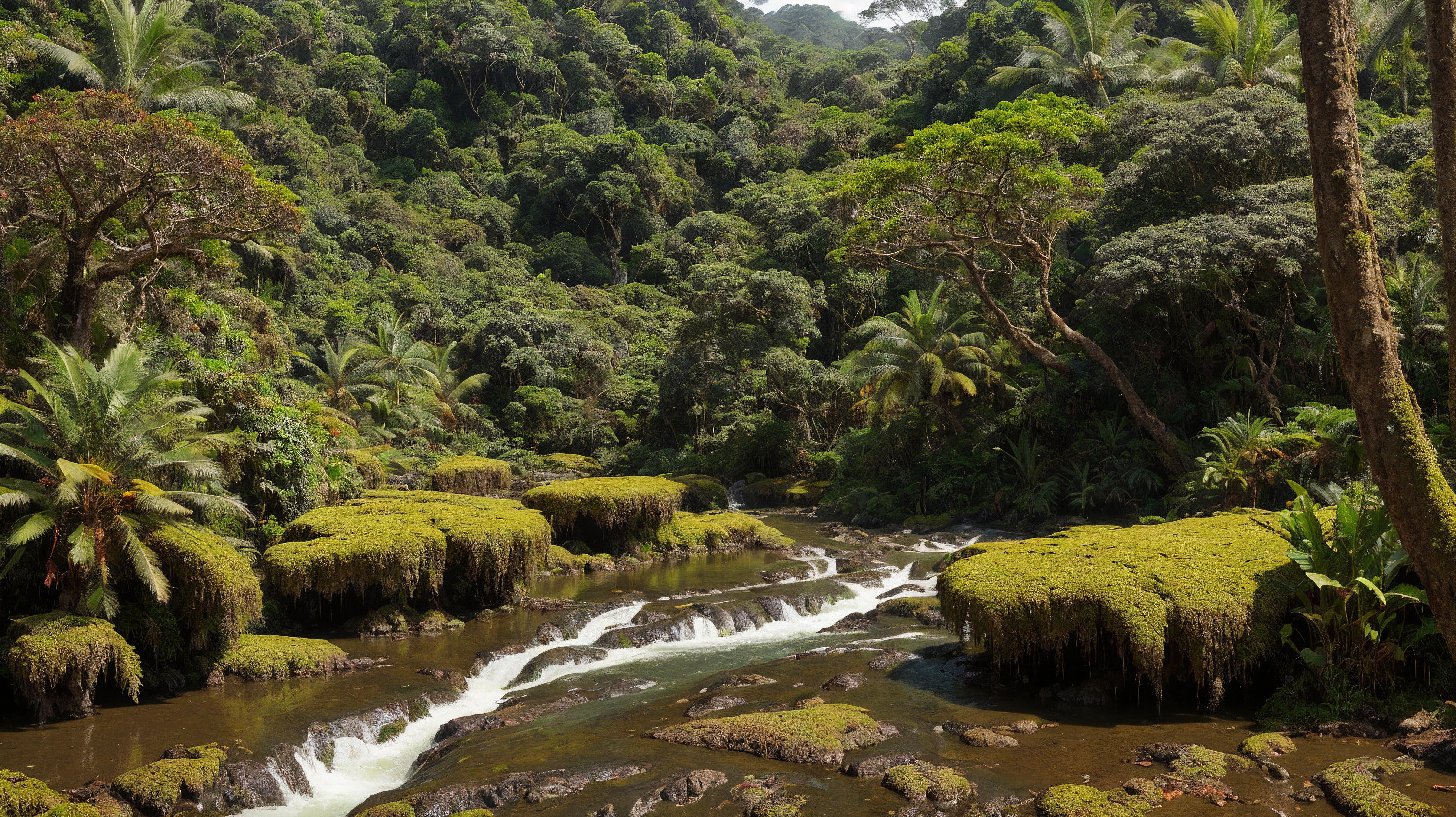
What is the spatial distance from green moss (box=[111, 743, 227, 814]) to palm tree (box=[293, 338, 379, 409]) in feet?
87.8

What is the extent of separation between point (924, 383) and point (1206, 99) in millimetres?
11790

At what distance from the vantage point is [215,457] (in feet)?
50.7

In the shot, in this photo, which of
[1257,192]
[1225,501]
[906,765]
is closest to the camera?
[906,765]

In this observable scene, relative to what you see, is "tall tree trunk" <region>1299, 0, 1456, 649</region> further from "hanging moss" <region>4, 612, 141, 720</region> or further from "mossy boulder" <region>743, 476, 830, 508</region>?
"mossy boulder" <region>743, 476, 830, 508</region>

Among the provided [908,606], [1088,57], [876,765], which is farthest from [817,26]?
[876,765]

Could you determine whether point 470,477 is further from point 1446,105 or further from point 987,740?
point 1446,105

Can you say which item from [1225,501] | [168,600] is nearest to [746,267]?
[1225,501]

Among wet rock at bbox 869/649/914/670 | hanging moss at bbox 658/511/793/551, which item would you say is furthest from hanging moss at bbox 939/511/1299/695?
hanging moss at bbox 658/511/793/551

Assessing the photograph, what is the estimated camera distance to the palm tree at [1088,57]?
40.1 meters

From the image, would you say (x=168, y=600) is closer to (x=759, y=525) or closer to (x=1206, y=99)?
(x=759, y=525)

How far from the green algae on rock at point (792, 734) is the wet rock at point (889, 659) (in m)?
2.24

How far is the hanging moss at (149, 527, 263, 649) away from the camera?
11.5 metres

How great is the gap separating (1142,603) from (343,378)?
113 feet

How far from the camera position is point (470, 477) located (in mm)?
26719
